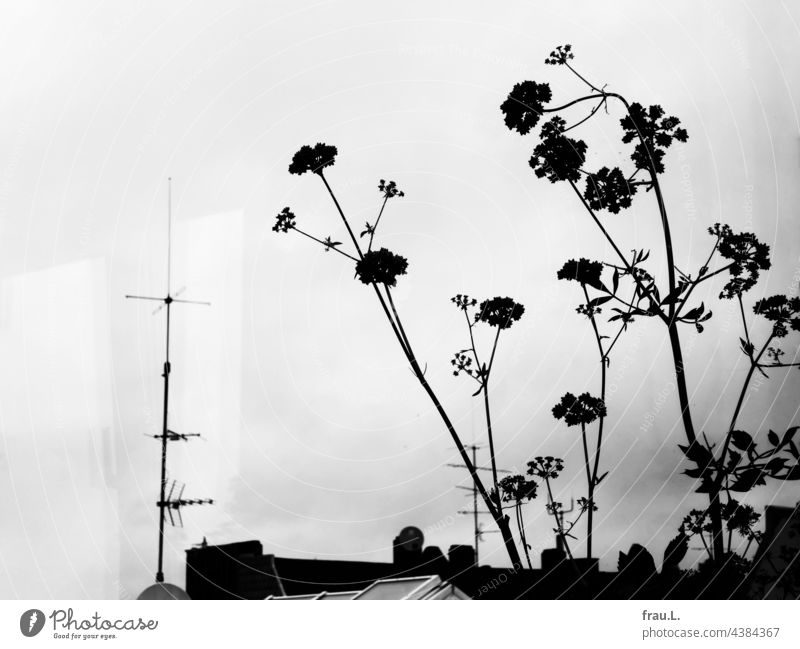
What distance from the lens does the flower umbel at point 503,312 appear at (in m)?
A: 2.02

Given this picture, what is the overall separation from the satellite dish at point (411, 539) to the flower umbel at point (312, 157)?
1.21 metres

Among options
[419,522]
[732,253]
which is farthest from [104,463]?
[732,253]

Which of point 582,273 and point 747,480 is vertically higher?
point 582,273

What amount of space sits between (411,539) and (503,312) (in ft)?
2.85

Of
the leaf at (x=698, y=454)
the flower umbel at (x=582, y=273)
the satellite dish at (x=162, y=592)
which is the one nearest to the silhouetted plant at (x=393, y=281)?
the flower umbel at (x=582, y=273)

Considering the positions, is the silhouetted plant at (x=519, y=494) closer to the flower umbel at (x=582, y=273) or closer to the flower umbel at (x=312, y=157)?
the flower umbel at (x=582, y=273)

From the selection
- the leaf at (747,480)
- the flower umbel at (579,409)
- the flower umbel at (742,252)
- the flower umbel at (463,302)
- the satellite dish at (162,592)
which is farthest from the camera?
the satellite dish at (162,592)

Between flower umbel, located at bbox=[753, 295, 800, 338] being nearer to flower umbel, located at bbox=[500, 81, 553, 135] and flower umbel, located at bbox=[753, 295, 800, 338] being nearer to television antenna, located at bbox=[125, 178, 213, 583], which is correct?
flower umbel, located at bbox=[500, 81, 553, 135]

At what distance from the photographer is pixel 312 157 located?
1.92 metres

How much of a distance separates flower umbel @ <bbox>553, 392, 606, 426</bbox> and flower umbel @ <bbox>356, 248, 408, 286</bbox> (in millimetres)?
545

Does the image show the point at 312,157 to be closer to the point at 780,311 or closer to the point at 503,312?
the point at 503,312

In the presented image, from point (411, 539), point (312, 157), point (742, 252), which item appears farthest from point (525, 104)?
point (411, 539)

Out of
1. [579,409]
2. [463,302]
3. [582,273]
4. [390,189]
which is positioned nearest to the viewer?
[582,273]

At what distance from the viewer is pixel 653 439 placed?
7.76ft
